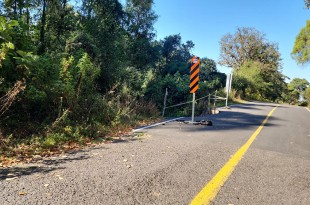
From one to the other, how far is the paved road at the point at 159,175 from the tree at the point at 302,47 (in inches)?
1019

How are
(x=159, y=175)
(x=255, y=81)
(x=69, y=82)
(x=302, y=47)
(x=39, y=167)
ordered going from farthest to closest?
(x=255, y=81)
(x=302, y=47)
(x=69, y=82)
(x=39, y=167)
(x=159, y=175)

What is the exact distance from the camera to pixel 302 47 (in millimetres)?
29750

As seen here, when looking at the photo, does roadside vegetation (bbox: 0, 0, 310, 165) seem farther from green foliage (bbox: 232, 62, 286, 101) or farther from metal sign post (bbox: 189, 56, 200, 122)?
green foliage (bbox: 232, 62, 286, 101)

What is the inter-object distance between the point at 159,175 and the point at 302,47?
30.7 m

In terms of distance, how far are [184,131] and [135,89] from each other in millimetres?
6313

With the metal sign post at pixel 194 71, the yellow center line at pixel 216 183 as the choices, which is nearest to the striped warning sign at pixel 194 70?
the metal sign post at pixel 194 71

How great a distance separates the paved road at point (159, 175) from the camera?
359 cm

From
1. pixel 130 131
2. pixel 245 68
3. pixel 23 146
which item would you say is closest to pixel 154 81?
pixel 130 131

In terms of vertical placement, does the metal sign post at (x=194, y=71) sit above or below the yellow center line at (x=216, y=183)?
above

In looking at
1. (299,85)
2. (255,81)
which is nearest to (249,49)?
(255,81)

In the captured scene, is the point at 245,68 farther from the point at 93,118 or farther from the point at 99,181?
the point at 99,181

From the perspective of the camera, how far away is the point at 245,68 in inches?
1703

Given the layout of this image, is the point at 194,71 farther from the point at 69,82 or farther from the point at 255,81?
the point at 255,81

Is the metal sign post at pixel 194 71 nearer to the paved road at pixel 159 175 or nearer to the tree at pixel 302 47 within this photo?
the paved road at pixel 159 175
